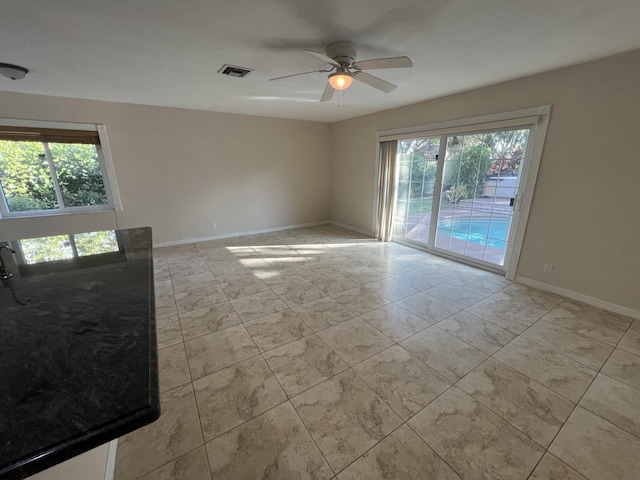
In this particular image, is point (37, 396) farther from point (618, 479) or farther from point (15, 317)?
point (618, 479)

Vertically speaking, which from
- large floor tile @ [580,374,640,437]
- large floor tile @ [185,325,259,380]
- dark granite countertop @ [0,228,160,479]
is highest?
dark granite countertop @ [0,228,160,479]

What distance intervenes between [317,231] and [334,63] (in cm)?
388

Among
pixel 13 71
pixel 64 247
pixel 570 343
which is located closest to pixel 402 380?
pixel 570 343

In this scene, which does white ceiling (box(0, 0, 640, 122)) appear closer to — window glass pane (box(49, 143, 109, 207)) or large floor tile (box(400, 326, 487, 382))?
window glass pane (box(49, 143, 109, 207))

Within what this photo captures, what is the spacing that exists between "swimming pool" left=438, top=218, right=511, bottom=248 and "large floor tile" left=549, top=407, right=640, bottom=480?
2.31m

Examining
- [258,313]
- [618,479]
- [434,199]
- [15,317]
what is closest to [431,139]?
[434,199]

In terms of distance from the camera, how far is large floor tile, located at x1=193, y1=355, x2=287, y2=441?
153 cm

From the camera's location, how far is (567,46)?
83.2 inches

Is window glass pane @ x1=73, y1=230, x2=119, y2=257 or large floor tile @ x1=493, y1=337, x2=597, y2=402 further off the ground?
window glass pane @ x1=73, y1=230, x2=119, y2=257

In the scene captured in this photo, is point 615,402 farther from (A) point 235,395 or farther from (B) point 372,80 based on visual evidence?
(B) point 372,80

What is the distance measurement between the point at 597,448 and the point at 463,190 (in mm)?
3005

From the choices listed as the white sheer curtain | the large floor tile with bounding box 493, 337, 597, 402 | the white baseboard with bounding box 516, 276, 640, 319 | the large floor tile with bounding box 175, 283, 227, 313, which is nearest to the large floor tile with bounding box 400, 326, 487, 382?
the large floor tile with bounding box 493, 337, 597, 402

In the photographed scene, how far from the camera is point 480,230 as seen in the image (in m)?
3.64

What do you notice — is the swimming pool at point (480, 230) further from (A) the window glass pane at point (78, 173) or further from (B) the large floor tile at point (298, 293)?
(A) the window glass pane at point (78, 173)
